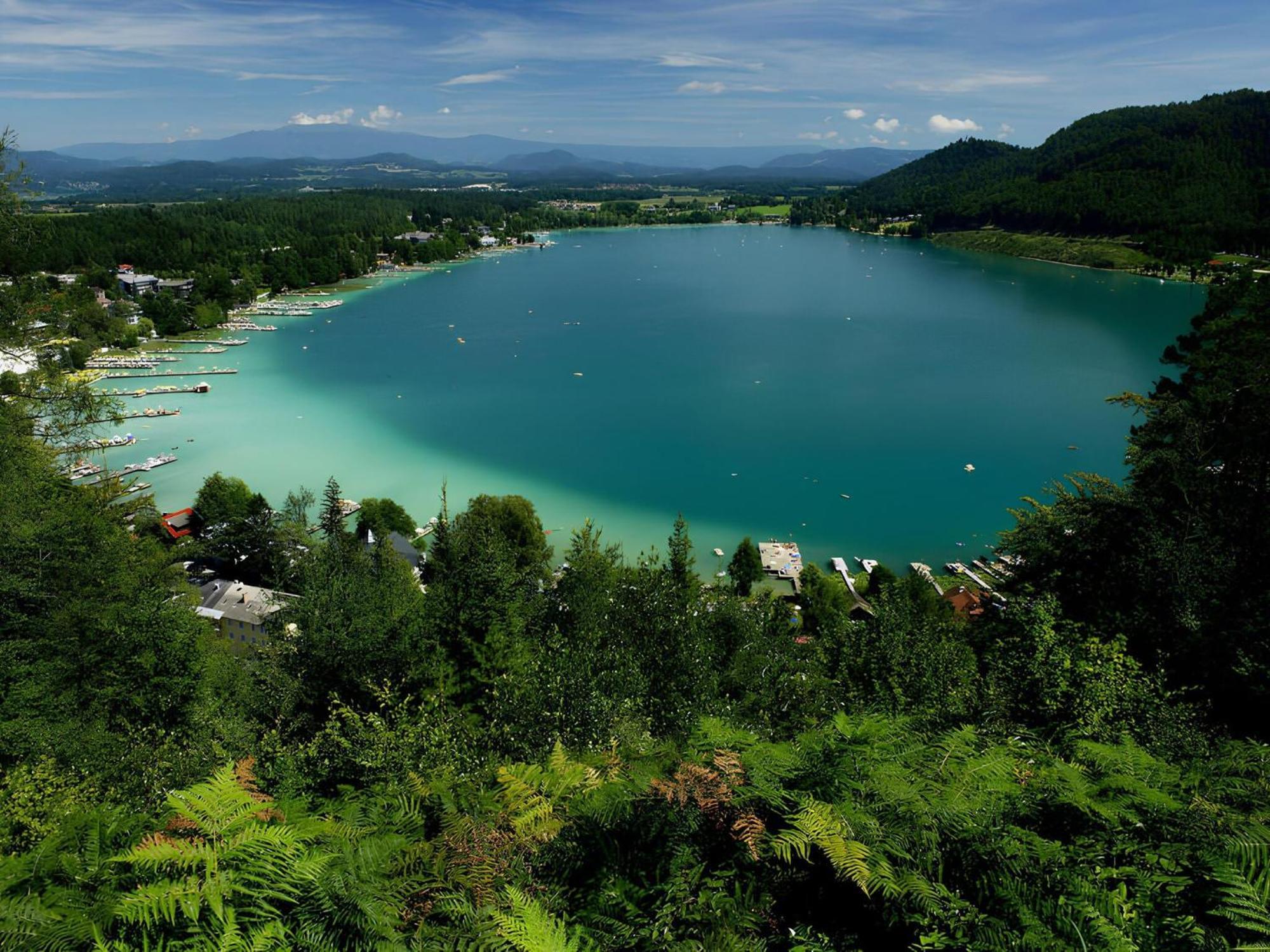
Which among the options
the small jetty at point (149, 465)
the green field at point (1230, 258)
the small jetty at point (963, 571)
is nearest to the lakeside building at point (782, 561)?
the small jetty at point (963, 571)

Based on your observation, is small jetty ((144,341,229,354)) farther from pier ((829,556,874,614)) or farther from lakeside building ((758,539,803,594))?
pier ((829,556,874,614))

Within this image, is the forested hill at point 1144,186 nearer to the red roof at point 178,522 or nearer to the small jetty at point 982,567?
the small jetty at point 982,567

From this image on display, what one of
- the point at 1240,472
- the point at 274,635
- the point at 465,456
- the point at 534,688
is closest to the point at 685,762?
the point at 534,688

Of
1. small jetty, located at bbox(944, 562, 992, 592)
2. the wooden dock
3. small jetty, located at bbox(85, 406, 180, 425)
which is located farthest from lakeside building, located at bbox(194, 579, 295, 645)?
the wooden dock

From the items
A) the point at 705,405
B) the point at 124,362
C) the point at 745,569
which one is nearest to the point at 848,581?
the point at 745,569

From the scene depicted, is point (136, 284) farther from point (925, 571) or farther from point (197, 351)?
point (925, 571)
